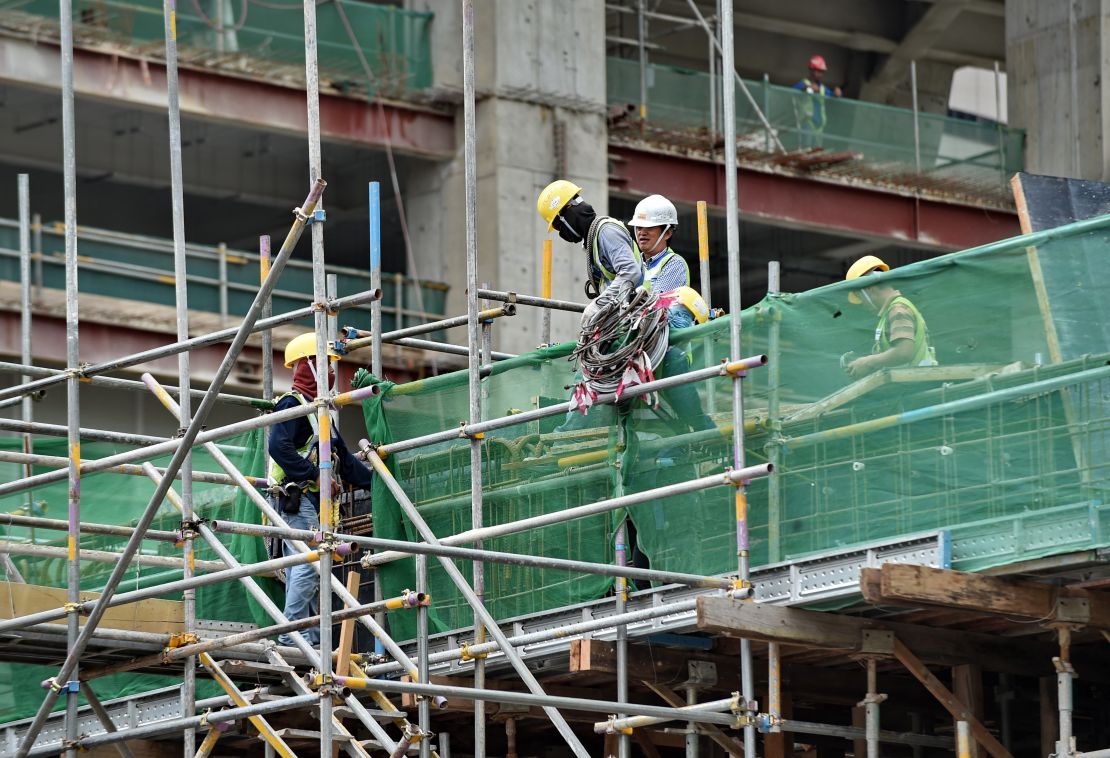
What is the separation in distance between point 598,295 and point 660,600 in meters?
2.00

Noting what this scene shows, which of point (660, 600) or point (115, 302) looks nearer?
point (660, 600)

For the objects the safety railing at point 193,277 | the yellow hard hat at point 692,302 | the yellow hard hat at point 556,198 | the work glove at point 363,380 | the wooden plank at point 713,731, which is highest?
the safety railing at point 193,277

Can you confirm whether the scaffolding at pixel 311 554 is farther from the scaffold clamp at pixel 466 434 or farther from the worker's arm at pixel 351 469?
the worker's arm at pixel 351 469

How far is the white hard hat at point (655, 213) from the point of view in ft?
50.3

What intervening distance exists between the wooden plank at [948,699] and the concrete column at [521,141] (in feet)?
55.5

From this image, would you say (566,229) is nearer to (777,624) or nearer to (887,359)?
(887,359)

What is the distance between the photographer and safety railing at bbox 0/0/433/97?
29.9 metres

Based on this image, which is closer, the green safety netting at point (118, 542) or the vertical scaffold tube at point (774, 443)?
the vertical scaffold tube at point (774, 443)

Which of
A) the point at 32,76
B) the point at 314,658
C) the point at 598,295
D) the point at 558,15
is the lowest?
the point at 314,658

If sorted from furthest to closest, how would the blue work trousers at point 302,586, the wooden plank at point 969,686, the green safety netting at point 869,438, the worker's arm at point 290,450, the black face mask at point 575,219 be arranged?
1. the blue work trousers at point 302,586
2. the worker's arm at point 290,450
3. the black face mask at point 575,219
4. the wooden plank at point 969,686
5. the green safety netting at point 869,438

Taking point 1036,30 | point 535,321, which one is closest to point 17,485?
point 535,321

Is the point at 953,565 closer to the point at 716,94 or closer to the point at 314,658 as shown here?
the point at 314,658

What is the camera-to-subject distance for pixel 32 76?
96.3 ft

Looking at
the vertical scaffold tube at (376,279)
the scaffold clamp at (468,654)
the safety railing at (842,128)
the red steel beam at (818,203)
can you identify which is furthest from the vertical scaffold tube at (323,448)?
the safety railing at (842,128)
